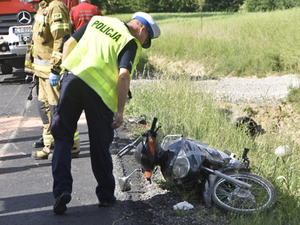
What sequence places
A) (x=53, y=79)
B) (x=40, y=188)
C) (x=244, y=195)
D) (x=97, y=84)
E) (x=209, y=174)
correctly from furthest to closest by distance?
(x=53, y=79) → (x=40, y=188) → (x=209, y=174) → (x=244, y=195) → (x=97, y=84)

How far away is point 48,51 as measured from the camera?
449cm

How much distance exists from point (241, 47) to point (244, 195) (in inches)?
481

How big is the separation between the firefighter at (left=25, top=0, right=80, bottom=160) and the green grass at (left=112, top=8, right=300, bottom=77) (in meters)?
10.0

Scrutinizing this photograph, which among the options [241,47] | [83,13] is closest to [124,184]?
[83,13]

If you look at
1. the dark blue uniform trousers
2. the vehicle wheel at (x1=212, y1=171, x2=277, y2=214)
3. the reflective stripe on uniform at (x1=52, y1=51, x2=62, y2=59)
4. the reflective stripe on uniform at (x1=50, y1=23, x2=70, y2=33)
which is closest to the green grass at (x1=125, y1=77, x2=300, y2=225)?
the vehicle wheel at (x1=212, y1=171, x2=277, y2=214)

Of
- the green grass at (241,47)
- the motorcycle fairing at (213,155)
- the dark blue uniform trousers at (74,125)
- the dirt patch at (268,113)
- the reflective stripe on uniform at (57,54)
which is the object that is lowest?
the dirt patch at (268,113)

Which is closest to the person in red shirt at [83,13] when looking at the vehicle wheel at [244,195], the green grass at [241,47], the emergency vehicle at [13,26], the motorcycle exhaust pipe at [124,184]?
the emergency vehicle at [13,26]

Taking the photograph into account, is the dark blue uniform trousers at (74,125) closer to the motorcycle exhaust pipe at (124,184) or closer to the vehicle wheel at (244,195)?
the motorcycle exhaust pipe at (124,184)

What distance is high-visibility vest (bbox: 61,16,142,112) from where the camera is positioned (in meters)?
2.97

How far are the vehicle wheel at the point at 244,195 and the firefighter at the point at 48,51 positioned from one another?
2.14m

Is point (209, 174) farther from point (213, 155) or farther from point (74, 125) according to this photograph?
point (74, 125)

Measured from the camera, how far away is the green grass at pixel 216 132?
3.32 metres

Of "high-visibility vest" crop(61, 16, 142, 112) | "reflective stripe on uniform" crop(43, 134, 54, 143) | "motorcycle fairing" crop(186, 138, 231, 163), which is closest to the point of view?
"high-visibility vest" crop(61, 16, 142, 112)

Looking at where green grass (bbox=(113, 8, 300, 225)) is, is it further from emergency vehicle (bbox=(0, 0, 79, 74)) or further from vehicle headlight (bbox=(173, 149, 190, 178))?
emergency vehicle (bbox=(0, 0, 79, 74))
